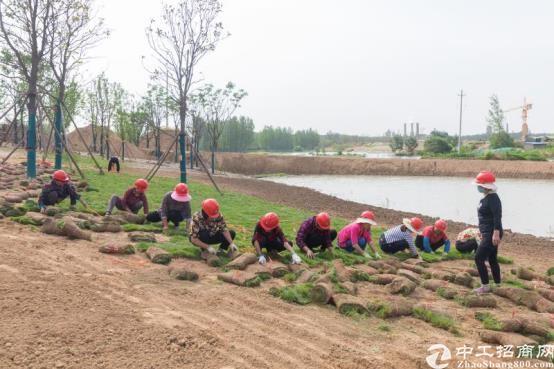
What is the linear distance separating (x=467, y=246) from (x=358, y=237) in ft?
8.84

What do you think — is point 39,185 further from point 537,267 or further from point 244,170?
point 244,170

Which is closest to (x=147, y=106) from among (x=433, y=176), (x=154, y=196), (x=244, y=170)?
(x=244, y=170)

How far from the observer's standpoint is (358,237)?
9.75 metres

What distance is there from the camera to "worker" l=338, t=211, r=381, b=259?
31.2 ft

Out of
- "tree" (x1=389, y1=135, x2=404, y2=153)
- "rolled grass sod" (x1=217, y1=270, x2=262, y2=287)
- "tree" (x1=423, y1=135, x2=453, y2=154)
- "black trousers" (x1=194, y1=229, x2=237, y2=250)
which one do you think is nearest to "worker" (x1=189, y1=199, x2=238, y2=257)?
"black trousers" (x1=194, y1=229, x2=237, y2=250)

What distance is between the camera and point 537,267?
35.3 ft

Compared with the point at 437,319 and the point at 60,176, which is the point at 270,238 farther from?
the point at 60,176

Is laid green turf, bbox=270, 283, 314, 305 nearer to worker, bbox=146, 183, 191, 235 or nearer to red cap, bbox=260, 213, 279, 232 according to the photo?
red cap, bbox=260, 213, 279, 232

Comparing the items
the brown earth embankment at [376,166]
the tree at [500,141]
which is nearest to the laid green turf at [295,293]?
the brown earth embankment at [376,166]

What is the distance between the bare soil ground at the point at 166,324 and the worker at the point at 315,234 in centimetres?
179

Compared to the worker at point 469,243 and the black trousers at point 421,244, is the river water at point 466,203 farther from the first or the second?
the black trousers at point 421,244

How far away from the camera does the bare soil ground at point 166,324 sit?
4477 mm

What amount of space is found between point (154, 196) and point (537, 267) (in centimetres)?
1076

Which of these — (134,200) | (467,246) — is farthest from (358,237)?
(134,200)
